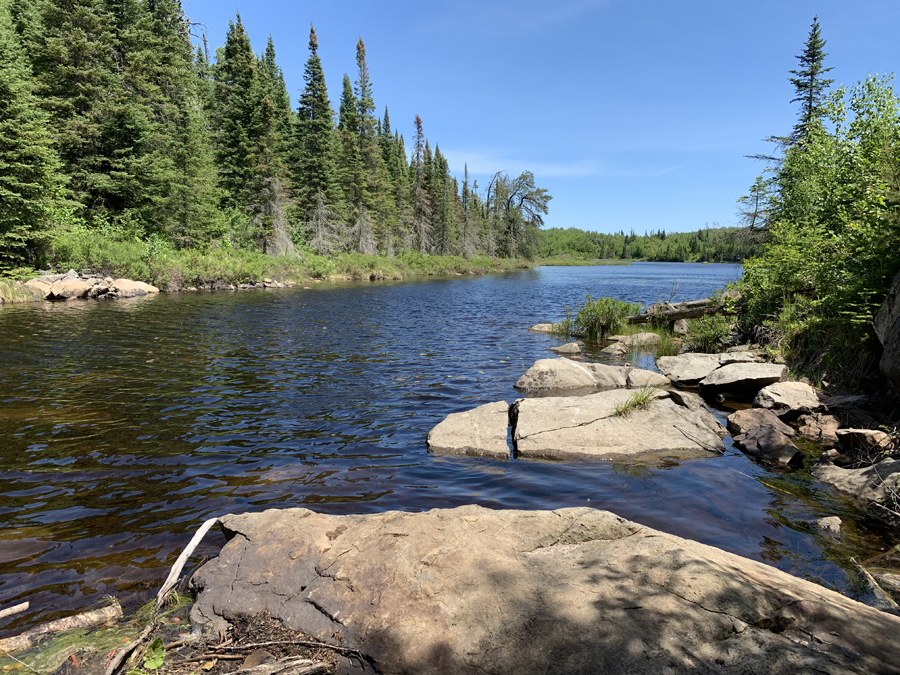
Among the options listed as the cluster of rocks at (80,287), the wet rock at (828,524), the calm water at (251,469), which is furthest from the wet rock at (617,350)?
the cluster of rocks at (80,287)

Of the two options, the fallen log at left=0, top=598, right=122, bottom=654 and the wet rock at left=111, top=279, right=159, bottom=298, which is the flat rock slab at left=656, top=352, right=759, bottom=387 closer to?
the fallen log at left=0, top=598, right=122, bottom=654

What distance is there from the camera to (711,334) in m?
13.0

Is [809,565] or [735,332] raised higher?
[735,332]

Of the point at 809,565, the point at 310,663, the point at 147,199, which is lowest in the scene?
the point at 809,565

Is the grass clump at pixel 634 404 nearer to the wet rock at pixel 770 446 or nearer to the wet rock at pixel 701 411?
the wet rock at pixel 701 411

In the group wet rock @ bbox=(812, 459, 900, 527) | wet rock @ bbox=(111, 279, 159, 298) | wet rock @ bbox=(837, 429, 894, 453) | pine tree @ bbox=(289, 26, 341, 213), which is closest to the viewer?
wet rock @ bbox=(812, 459, 900, 527)

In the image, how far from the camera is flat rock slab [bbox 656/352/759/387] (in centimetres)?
1046

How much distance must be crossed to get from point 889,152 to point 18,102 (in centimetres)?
2954

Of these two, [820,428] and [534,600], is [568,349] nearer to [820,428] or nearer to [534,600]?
[820,428]

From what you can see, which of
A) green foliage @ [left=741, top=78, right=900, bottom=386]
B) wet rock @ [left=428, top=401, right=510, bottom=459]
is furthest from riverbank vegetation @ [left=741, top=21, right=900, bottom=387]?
wet rock @ [left=428, top=401, right=510, bottom=459]

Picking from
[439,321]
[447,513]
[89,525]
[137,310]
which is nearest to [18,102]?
[137,310]

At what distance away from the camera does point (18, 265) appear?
2253cm

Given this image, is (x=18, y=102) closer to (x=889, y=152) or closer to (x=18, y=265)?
(x=18, y=265)

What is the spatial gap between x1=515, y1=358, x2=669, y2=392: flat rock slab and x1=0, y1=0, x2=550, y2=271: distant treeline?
2289cm
